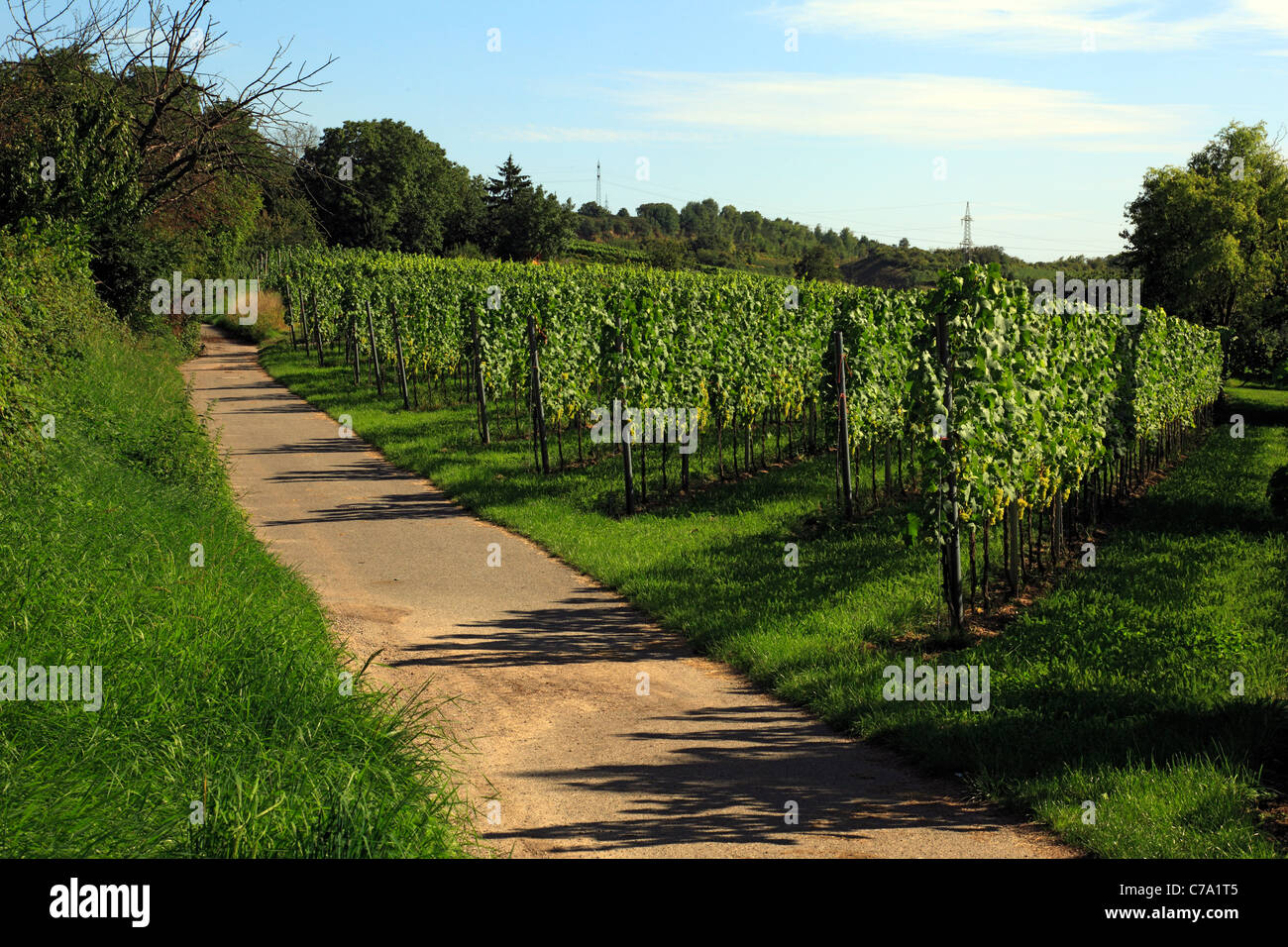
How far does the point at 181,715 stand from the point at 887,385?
Result: 11484 millimetres

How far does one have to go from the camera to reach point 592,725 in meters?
7.04

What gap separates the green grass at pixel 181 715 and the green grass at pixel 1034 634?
10.3 feet

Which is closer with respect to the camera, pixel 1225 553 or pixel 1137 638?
pixel 1137 638

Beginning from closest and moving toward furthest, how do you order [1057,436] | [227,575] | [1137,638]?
[227,575] → [1137,638] → [1057,436]

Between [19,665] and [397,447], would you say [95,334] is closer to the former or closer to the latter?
[397,447]

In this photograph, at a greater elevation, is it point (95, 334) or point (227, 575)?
point (95, 334)

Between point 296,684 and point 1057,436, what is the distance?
26.8 ft

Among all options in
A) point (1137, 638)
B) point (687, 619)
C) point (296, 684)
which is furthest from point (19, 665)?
point (1137, 638)

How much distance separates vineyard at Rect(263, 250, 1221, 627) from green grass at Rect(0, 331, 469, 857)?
16.9ft

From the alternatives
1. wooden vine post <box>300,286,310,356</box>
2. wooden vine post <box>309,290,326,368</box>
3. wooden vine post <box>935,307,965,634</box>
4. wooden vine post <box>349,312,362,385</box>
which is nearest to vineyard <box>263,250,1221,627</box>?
wooden vine post <box>935,307,965,634</box>

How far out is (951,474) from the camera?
8680mm

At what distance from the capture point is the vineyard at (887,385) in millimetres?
8875

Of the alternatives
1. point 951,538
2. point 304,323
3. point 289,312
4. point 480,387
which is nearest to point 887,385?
point 951,538
